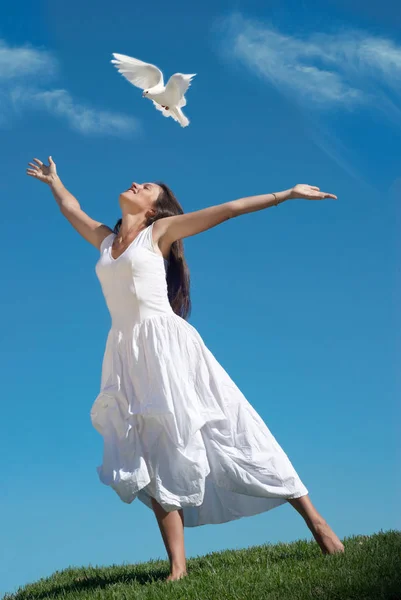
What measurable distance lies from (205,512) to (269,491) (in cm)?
67

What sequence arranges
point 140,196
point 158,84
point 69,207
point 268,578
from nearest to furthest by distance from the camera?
point 268,578 → point 140,196 → point 69,207 → point 158,84

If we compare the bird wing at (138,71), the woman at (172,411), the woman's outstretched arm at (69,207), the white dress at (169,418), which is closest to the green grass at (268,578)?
the woman at (172,411)

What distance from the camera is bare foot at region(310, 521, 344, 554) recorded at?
5.34 metres

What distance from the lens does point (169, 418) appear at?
5.05 meters

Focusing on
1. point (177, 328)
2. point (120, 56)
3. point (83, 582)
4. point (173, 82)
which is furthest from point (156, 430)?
point (120, 56)

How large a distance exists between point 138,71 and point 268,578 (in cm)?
446

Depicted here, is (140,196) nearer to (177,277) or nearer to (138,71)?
(177,277)

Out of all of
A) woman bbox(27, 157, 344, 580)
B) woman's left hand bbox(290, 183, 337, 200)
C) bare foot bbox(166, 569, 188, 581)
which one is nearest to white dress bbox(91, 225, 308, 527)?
woman bbox(27, 157, 344, 580)

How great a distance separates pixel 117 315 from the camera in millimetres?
5531

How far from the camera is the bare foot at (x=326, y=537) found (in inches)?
210

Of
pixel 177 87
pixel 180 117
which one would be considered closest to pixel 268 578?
pixel 180 117

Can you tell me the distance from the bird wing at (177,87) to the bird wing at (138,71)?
307 mm

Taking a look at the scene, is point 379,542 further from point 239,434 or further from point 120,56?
point 120,56

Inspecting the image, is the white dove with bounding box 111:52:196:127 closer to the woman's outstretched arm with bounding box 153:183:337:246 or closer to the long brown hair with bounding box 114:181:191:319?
the long brown hair with bounding box 114:181:191:319
